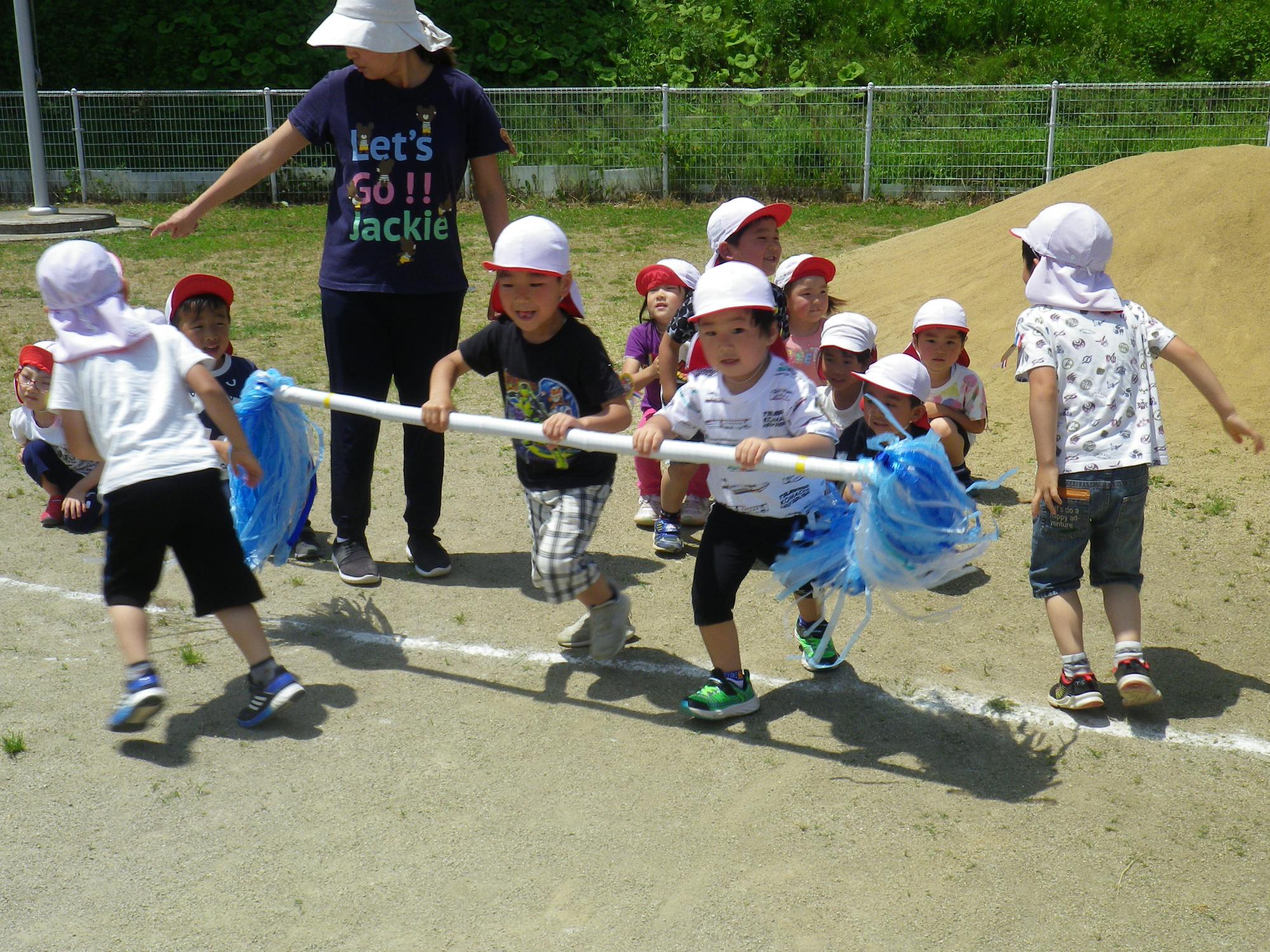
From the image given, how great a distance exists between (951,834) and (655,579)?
2.10 metres

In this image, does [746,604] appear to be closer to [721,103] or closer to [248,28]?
[721,103]

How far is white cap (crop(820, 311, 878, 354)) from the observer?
16.5 ft

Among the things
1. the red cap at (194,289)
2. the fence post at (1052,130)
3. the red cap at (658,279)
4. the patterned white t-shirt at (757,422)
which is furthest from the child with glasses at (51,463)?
the fence post at (1052,130)

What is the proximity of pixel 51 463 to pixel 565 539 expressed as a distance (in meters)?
2.97

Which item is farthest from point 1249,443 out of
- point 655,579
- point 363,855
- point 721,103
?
point 721,103

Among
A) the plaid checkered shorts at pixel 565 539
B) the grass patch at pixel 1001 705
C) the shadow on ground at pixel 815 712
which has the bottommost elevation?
the shadow on ground at pixel 815 712

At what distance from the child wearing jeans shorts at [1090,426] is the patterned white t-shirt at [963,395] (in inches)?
55.3

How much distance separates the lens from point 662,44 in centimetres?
1952

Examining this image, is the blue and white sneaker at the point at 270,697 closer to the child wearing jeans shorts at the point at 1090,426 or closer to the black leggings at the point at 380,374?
the black leggings at the point at 380,374

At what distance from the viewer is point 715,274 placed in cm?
368

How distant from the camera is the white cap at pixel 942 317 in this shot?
5.38 m

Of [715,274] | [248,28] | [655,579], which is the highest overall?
[248,28]

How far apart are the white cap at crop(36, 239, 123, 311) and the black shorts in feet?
2.01

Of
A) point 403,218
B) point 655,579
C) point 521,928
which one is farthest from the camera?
point 655,579
